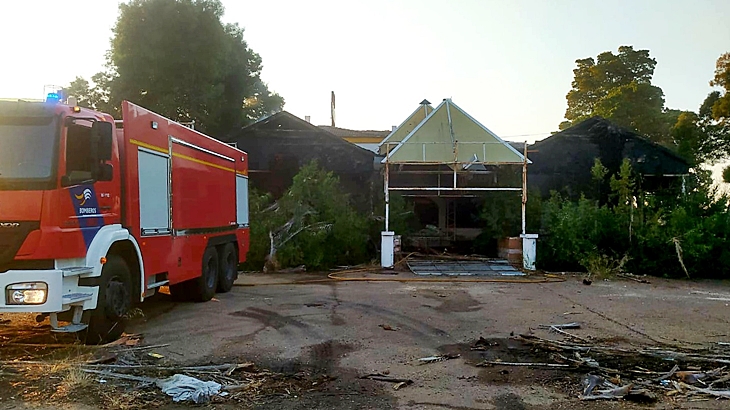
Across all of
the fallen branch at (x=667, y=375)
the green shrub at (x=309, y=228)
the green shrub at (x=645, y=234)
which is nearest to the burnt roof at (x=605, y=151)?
the green shrub at (x=645, y=234)

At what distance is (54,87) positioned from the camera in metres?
7.57

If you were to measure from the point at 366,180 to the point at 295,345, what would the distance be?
16235mm

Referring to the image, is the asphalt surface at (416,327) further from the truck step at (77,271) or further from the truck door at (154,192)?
the truck door at (154,192)

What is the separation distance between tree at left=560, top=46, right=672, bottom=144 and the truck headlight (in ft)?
115

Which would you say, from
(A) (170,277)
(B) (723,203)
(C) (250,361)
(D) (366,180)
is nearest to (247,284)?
(A) (170,277)

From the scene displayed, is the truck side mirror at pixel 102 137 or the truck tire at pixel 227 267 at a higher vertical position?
the truck side mirror at pixel 102 137

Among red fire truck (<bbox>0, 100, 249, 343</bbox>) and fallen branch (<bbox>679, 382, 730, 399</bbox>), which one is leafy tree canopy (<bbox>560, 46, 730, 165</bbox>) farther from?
red fire truck (<bbox>0, 100, 249, 343</bbox>)

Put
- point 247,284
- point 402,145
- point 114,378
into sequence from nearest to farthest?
1. point 114,378
2. point 247,284
3. point 402,145

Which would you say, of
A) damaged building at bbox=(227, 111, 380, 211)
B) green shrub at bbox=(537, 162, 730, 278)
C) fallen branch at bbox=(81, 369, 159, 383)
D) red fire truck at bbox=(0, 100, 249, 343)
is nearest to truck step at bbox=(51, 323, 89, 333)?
red fire truck at bbox=(0, 100, 249, 343)

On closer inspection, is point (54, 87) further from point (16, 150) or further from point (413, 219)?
point (413, 219)

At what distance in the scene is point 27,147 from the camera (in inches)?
275

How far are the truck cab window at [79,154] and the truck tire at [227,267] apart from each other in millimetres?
5285

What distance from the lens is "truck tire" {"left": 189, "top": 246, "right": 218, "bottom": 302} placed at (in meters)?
11.2

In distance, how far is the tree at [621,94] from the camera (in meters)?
37.7
